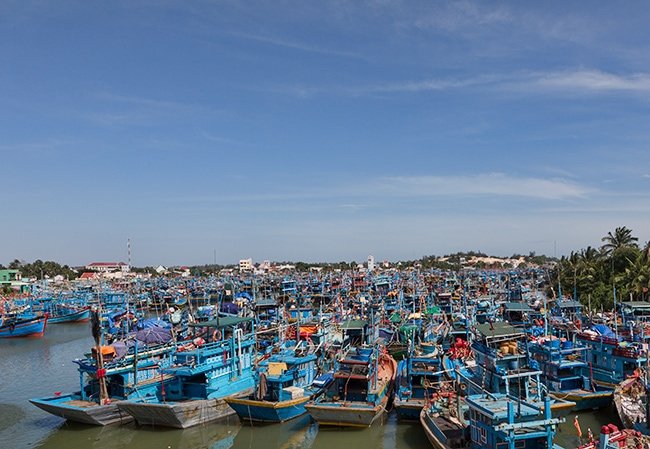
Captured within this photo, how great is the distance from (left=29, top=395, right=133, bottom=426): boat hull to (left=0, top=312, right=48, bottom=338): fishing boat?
37.7m

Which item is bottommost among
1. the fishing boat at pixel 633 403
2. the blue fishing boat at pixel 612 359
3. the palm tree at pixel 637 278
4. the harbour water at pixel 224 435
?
the harbour water at pixel 224 435

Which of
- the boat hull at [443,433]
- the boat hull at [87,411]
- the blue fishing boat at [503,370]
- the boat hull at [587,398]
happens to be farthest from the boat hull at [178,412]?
the boat hull at [587,398]

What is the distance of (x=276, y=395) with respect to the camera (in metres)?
26.3

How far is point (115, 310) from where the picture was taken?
72125 mm

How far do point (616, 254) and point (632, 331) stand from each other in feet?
121

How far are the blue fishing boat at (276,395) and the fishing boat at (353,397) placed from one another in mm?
1284

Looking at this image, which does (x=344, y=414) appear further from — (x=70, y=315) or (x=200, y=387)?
(x=70, y=315)

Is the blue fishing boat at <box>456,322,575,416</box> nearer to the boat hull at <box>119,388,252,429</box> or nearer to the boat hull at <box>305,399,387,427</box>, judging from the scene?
the boat hull at <box>305,399,387,427</box>

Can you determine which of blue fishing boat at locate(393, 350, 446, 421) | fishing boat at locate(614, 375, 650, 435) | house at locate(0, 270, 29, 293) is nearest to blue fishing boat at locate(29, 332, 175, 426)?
blue fishing boat at locate(393, 350, 446, 421)

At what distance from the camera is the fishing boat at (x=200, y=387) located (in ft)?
83.9

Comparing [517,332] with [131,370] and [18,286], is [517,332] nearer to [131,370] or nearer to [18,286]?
[131,370]

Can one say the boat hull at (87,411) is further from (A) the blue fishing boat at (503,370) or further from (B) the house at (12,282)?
(B) the house at (12,282)

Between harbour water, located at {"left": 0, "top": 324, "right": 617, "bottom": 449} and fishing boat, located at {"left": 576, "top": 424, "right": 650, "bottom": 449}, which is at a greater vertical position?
fishing boat, located at {"left": 576, "top": 424, "right": 650, "bottom": 449}

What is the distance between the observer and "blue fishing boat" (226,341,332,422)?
83.6 ft
